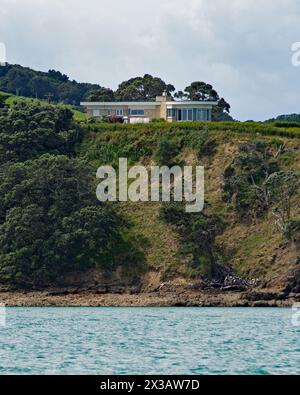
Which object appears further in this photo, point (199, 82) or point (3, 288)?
point (199, 82)

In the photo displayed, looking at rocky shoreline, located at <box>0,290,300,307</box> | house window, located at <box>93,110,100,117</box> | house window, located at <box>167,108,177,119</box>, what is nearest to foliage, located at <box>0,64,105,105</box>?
house window, located at <box>93,110,100,117</box>

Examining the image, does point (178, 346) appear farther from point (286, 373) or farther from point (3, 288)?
point (3, 288)

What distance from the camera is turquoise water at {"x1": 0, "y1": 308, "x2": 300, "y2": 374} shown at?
167 feet

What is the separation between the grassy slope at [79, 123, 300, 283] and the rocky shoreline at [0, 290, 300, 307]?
2.43 meters

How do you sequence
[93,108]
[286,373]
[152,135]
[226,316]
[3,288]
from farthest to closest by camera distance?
[93,108]
[152,135]
[3,288]
[226,316]
[286,373]

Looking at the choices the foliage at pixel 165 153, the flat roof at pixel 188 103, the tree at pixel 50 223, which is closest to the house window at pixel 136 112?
the flat roof at pixel 188 103

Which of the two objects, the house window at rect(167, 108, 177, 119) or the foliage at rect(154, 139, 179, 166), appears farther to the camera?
the house window at rect(167, 108, 177, 119)

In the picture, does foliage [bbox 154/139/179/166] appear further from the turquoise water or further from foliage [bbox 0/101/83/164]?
the turquoise water

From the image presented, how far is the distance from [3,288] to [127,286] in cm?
855

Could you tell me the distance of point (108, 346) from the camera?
58.1 metres

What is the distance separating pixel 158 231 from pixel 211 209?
13.7 ft

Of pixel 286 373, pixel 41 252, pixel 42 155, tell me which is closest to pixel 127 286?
pixel 41 252

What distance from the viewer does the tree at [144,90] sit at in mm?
136500

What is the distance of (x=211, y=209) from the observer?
9862 cm
